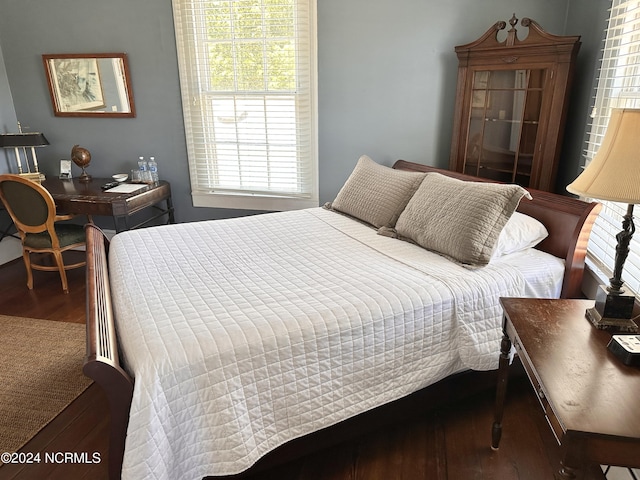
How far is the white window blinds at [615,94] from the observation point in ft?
6.26

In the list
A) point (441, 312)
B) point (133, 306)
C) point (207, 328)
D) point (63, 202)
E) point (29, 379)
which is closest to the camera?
point (207, 328)

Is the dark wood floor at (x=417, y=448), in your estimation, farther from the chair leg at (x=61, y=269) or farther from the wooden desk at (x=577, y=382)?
the chair leg at (x=61, y=269)

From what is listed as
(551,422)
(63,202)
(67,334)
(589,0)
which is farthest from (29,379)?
(589,0)

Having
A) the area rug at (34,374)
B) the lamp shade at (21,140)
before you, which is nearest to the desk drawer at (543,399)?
the area rug at (34,374)

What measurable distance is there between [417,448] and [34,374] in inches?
78.8

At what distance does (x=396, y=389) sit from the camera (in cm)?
171

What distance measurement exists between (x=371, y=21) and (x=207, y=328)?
8.44 feet

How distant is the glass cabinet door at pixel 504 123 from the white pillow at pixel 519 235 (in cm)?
56

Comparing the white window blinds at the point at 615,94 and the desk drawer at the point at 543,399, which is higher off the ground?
the white window blinds at the point at 615,94

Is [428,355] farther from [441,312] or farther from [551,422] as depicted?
[551,422]

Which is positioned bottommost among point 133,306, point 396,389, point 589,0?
point 396,389

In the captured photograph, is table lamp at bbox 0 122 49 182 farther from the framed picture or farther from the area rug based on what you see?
the area rug

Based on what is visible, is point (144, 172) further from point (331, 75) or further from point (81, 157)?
point (331, 75)

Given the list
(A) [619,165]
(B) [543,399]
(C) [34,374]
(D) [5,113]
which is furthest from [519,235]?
(D) [5,113]
